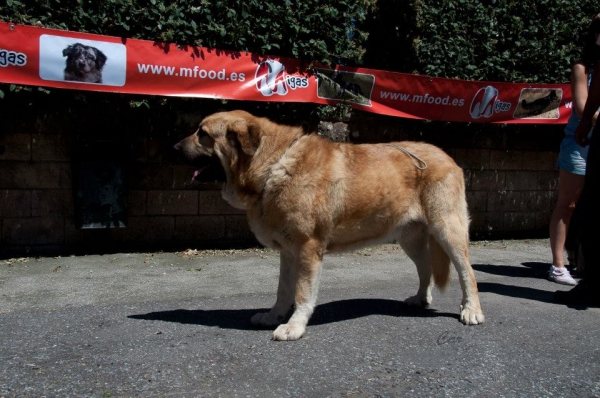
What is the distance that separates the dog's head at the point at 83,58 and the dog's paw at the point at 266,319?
3.53 metres

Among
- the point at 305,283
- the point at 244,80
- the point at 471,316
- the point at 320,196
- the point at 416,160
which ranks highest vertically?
the point at 244,80

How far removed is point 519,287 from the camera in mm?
5488

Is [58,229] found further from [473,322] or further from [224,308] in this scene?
[473,322]

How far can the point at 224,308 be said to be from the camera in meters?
4.51

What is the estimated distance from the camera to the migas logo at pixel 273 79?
6.91 meters

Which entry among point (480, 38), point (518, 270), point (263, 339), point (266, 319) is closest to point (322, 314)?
point (266, 319)

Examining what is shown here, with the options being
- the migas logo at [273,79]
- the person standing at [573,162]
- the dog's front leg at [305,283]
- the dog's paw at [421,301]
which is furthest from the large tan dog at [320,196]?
the migas logo at [273,79]

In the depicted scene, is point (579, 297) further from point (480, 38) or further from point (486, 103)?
point (480, 38)

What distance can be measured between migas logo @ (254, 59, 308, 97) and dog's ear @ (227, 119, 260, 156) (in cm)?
299

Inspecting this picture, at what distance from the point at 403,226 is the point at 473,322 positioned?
0.83 metres

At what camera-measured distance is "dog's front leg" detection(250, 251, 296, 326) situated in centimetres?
401

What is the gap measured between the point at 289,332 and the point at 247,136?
4.47 ft

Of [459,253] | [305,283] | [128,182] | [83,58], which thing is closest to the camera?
[305,283]

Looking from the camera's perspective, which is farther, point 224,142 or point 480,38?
point 480,38
